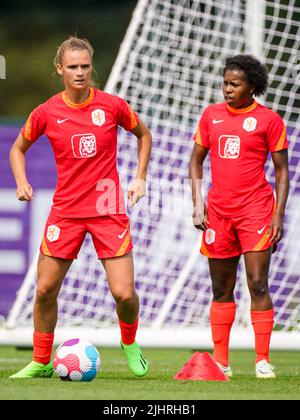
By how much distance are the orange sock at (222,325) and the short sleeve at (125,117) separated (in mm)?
1183

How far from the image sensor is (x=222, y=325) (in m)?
7.80

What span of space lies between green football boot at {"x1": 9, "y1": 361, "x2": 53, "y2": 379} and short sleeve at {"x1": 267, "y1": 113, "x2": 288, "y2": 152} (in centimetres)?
180

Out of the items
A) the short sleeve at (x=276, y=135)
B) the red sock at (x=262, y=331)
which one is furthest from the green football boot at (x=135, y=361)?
the short sleeve at (x=276, y=135)

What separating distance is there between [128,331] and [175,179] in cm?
252

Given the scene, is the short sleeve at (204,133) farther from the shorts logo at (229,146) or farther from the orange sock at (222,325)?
the orange sock at (222,325)

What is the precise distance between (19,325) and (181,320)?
1.21 metres

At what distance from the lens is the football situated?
718cm

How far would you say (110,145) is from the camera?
292 inches

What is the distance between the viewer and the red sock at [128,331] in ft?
24.5

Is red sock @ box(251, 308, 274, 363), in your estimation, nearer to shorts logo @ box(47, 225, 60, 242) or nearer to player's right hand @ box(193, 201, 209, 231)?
player's right hand @ box(193, 201, 209, 231)

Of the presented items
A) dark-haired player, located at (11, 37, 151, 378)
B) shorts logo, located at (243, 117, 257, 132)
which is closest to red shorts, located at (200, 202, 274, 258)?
shorts logo, located at (243, 117, 257, 132)

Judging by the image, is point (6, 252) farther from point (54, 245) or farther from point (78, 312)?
point (54, 245)

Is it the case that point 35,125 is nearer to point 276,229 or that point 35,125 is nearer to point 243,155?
point 243,155
